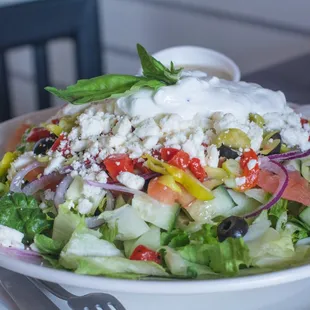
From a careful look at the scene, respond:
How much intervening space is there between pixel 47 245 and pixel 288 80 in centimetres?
173

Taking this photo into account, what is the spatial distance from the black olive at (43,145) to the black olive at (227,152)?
433mm

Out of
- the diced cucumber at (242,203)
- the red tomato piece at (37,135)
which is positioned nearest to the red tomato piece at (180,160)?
the diced cucumber at (242,203)

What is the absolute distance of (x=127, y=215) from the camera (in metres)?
1.33

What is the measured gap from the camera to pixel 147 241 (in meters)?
1.31

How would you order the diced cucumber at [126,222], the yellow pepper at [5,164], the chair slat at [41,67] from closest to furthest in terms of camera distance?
the diced cucumber at [126,222], the yellow pepper at [5,164], the chair slat at [41,67]

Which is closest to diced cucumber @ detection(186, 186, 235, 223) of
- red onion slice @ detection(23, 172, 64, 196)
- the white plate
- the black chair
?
the white plate

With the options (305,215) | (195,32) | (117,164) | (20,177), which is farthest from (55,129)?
(195,32)

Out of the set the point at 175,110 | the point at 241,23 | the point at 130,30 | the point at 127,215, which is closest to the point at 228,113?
the point at 175,110

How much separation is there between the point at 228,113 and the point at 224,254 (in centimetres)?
39

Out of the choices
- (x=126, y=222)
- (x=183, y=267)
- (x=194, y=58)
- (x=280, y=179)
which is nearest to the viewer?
(x=183, y=267)

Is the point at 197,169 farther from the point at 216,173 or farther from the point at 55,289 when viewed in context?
the point at 55,289

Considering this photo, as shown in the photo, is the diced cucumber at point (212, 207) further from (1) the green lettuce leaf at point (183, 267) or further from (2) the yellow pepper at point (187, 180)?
(1) the green lettuce leaf at point (183, 267)

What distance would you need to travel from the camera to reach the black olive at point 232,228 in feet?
4.17

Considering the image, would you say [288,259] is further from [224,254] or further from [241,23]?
[241,23]
